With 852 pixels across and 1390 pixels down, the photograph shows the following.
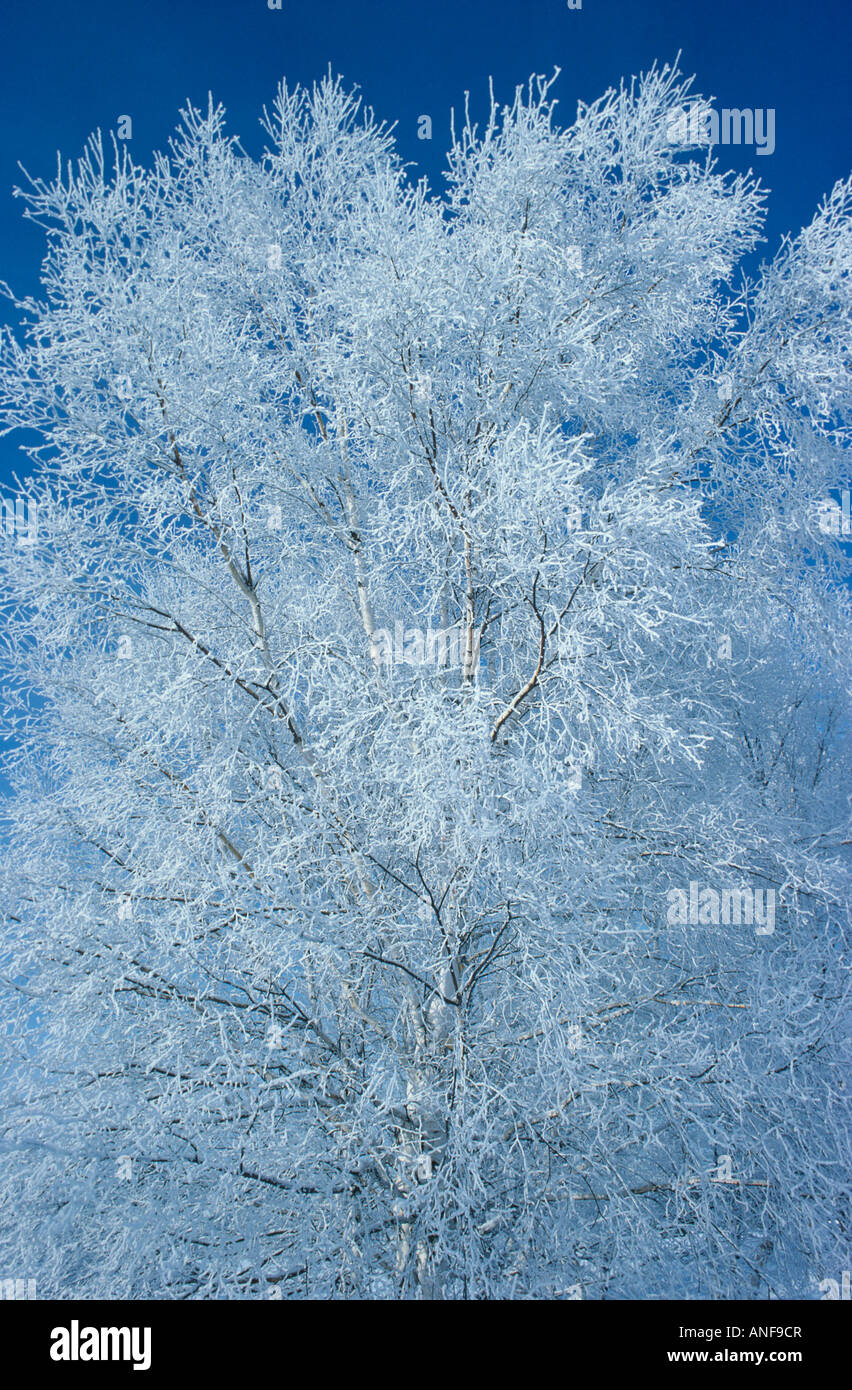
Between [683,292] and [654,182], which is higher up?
[654,182]

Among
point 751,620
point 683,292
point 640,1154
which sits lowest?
point 640,1154

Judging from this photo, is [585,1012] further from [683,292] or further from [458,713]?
[683,292]

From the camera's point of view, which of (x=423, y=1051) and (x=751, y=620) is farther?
(x=751, y=620)

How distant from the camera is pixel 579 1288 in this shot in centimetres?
330

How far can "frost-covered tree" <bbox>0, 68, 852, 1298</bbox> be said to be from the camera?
3430 millimetres

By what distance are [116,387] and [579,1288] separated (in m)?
5.14

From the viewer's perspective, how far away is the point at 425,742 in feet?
11.2

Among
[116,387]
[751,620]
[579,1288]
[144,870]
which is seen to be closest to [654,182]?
[751,620]

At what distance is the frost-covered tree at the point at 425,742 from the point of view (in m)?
3.43

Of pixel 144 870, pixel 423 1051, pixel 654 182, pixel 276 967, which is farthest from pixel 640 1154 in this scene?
pixel 654 182
